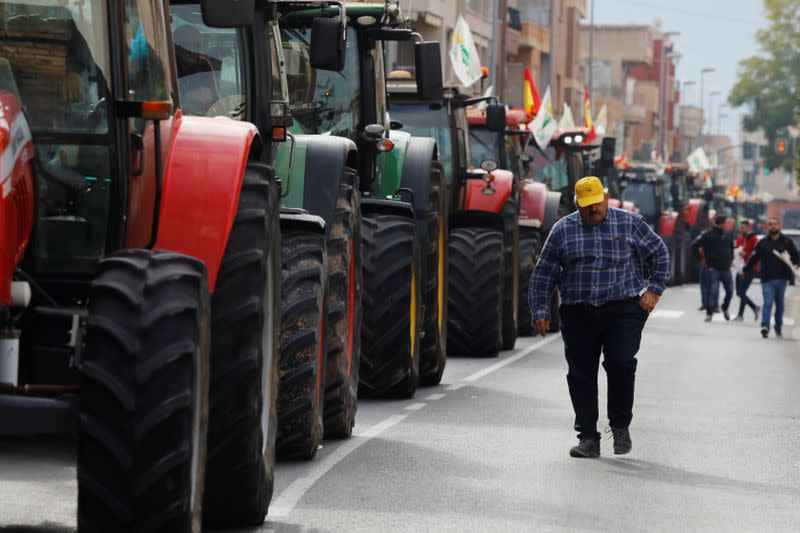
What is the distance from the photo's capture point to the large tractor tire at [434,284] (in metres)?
15.6

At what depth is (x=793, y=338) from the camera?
1137 inches

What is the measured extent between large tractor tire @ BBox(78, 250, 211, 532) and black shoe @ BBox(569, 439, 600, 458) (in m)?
5.37

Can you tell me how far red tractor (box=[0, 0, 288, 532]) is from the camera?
6.47m

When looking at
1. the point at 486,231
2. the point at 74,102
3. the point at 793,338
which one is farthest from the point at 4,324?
the point at 793,338

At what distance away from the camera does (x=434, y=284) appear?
15656 millimetres

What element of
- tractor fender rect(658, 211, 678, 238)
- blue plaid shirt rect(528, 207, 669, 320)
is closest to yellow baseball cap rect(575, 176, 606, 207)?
blue plaid shirt rect(528, 207, 669, 320)

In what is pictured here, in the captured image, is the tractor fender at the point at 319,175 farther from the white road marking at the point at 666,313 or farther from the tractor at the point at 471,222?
the white road marking at the point at 666,313

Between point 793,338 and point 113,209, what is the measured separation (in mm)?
22568

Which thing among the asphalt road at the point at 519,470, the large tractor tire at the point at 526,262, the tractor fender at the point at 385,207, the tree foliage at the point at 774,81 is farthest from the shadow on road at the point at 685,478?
the tree foliage at the point at 774,81

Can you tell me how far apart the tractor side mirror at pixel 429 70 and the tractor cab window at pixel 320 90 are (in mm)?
577

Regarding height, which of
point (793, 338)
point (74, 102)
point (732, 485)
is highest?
point (74, 102)

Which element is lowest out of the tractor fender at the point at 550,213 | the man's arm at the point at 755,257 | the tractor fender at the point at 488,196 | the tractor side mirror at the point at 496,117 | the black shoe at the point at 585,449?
the man's arm at the point at 755,257

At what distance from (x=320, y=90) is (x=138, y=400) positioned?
742 cm

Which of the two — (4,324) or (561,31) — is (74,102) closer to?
(4,324)
